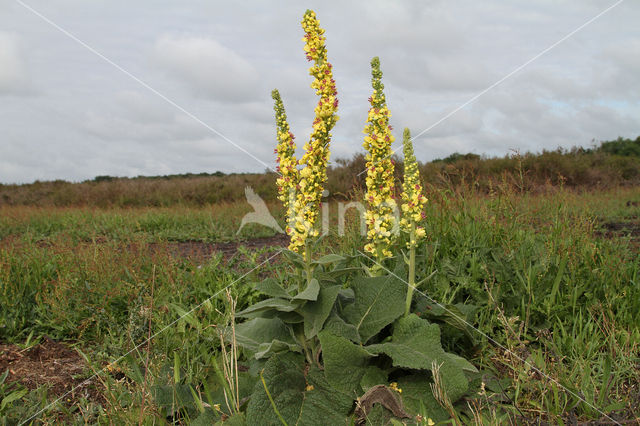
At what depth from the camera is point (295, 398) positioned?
221cm

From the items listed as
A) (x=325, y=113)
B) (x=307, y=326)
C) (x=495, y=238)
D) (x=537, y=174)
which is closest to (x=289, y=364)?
(x=307, y=326)

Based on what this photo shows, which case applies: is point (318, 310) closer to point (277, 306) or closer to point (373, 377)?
point (277, 306)

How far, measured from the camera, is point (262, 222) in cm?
858

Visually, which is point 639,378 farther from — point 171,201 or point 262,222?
point 171,201

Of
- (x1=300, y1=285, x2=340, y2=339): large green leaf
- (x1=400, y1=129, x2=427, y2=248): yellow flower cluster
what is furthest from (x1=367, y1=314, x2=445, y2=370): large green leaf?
(x1=400, y1=129, x2=427, y2=248): yellow flower cluster

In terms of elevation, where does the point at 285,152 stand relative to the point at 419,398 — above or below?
above

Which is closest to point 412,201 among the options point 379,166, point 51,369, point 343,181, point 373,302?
point 379,166

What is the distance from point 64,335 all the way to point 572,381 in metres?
3.69

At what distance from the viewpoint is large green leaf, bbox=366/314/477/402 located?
2180mm

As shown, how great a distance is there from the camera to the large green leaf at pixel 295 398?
2.11 metres

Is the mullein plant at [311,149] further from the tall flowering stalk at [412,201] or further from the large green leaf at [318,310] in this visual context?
the tall flowering stalk at [412,201]

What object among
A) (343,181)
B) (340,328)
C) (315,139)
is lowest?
(340,328)

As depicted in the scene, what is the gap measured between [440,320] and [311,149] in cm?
131

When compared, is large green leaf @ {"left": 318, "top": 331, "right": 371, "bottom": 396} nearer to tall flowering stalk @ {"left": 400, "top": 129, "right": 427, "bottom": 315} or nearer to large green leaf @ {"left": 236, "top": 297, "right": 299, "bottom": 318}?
large green leaf @ {"left": 236, "top": 297, "right": 299, "bottom": 318}
